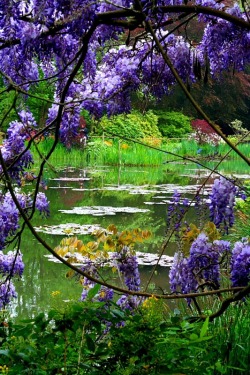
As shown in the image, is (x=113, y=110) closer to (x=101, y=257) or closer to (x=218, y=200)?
(x=218, y=200)

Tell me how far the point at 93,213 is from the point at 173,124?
459 inches

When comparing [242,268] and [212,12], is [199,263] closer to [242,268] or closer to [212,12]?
[242,268]

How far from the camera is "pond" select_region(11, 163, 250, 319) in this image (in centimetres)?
480

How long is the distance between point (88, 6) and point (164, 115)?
58.8 ft

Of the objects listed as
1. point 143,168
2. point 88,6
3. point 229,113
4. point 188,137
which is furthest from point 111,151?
point 88,6

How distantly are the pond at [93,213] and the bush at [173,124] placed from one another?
3.96 meters

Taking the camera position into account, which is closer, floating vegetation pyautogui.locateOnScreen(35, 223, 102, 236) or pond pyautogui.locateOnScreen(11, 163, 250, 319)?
pond pyautogui.locateOnScreen(11, 163, 250, 319)

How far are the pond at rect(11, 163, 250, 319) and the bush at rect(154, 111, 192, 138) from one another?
3957mm

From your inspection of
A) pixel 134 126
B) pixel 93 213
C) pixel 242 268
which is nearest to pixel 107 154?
pixel 134 126

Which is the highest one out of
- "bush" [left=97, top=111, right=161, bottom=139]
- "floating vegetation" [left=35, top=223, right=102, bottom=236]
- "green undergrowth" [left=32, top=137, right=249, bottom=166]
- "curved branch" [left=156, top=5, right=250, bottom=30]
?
"bush" [left=97, top=111, right=161, bottom=139]

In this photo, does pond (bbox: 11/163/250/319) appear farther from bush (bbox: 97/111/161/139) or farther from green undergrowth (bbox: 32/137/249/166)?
bush (bbox: 97/111/161/139)

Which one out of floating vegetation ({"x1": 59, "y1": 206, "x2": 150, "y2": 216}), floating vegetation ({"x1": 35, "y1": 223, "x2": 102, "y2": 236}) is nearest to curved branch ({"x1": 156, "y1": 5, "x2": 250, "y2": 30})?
floating vegetation ({"x1": 35, "y1": 223, "x2": 102, "y2": 236})

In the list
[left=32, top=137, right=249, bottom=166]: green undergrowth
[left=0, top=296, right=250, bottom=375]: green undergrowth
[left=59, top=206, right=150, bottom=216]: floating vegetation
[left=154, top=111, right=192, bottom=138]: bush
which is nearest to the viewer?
[left=0, top=296, right=250, bottom=375]: green undergrowth

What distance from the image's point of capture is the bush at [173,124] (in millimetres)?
18875
